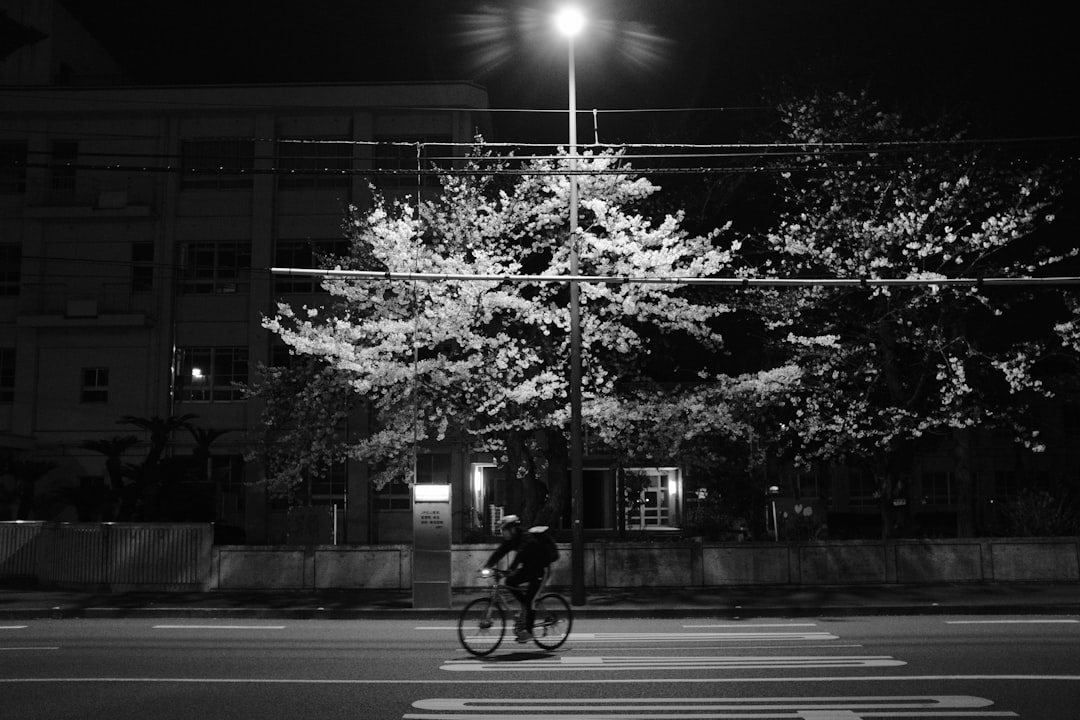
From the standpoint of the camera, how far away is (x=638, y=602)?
19.3 metres

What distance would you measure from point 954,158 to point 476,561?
14813 mm

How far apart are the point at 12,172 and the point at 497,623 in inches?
1464

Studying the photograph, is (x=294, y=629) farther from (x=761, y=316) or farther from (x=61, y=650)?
(x=761, y=316)

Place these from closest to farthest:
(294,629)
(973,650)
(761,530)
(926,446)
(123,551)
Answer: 1. (973,650)
2. (294,629)
3. (123,551)
4. (761,530)
5. (926,446)

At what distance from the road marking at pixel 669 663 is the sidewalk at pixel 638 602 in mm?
5857

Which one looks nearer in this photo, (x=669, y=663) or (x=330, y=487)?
(x=669, y=663)

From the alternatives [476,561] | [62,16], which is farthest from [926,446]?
[62,16]

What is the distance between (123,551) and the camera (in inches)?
854

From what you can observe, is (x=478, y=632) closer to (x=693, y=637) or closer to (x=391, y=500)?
(x=693, y=637)

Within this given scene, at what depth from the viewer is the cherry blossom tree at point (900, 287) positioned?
24.3 m

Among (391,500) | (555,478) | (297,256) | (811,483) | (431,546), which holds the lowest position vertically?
(431,546)

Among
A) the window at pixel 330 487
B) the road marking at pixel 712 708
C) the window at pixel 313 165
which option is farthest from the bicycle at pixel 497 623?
the window at pixel 313 165

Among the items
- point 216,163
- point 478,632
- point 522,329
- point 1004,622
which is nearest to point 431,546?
point 478,632

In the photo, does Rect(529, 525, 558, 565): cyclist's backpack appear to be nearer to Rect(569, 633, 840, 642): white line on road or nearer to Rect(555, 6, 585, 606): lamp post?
Rect(569, 633, 840, 642): white line on road
